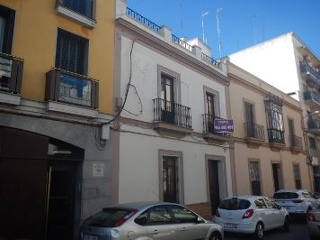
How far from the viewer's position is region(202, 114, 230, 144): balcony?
15250 mm

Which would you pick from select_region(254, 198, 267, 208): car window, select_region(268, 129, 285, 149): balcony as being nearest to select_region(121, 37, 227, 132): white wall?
select_region(254, 198, 267, 208): car window

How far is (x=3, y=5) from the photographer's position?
8859mm

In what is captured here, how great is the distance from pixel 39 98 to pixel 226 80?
1128cm

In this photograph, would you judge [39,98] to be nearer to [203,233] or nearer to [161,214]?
[161,214]

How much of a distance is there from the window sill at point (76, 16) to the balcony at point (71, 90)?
74.1 inches

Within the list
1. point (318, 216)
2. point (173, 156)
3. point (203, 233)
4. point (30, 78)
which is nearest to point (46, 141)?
point (30, 78)

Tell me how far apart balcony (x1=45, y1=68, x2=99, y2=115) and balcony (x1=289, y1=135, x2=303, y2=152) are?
17.6 metres

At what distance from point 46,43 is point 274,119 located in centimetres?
1675

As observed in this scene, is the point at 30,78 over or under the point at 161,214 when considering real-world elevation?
over

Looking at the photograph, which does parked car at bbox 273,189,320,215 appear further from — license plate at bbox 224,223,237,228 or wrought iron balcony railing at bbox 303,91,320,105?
wrought iron balcony railing at bbox 303,91,320,105

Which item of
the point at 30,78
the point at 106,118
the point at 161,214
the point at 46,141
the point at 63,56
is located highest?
the point at 63,56

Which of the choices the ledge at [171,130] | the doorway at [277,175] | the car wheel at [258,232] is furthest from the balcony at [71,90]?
the doorway at [277,175]

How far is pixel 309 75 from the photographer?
92.6ft

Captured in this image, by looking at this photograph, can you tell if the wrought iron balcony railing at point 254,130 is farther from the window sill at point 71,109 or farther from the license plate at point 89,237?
the license plate at point 89,237
